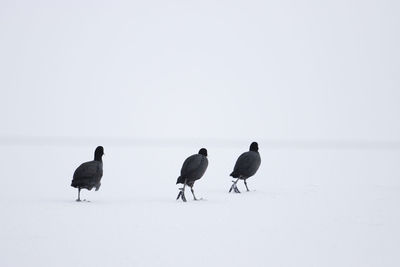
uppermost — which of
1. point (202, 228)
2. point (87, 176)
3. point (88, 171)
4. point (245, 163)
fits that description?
point (88, 171)

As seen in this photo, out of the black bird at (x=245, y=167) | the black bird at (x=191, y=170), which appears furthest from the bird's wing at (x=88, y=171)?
the black bird at (x=245, y=167)

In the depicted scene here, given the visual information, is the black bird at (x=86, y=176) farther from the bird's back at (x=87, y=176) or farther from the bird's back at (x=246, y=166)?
the bird's back at (x=246, y=166)

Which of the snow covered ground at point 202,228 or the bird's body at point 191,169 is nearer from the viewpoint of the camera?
the snow covered ground at point 202,228

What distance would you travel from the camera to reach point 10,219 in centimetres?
1128

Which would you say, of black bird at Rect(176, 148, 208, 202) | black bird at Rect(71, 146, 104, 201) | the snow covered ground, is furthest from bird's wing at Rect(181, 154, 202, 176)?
black bird at Rect(71, 146, 104, 201)

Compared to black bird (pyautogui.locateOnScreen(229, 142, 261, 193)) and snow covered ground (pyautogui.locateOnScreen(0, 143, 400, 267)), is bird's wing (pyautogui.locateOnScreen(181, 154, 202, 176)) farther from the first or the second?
black bird (pyautogui.locateOnScreen(229, 142, 261, 193))

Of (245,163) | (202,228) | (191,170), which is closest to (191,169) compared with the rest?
(191,170)

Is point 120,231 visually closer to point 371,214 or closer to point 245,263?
point 245,263

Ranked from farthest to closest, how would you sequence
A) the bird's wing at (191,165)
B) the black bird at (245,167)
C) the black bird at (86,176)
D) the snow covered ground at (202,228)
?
the black bird at (245,167), the bird's wing at (191,165), the black bird at (86,176), the snow covered ground at (202,228)

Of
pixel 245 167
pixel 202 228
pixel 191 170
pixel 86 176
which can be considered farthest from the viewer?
pixel 245 167

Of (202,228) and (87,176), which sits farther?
(87,176)

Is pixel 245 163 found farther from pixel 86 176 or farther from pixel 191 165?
pixel 86 176

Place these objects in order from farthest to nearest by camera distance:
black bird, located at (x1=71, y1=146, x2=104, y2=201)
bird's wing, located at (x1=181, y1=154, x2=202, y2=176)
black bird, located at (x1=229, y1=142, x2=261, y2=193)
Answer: black bird, located at (x1=229, y1=142, x2=261, y2=193), bird's wing, located at (x1=181, y1=154, x2=202, y2=176), black bird, located at (x1=71, y1=146, x2=104, y2=201)

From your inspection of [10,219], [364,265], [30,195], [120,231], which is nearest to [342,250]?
[364,265]
